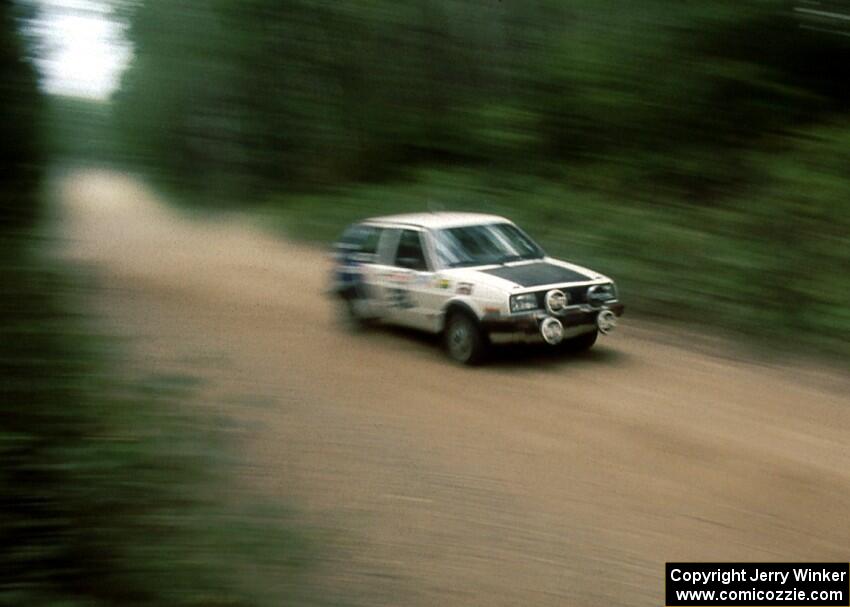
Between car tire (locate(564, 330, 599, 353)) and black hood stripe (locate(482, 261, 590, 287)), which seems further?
black hood stripe (locate(482, 261, 590, 287))

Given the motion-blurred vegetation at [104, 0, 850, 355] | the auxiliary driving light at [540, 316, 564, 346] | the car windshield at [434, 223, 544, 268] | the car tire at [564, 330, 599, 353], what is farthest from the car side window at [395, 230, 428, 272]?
the car tire at [564, 330, 599, 353]

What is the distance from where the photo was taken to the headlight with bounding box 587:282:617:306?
6.63 m

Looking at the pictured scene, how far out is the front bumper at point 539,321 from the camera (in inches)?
254

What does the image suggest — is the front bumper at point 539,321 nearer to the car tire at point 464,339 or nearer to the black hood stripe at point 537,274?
the car tire at point 464,339

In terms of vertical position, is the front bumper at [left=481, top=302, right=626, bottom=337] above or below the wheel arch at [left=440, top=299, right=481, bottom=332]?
above

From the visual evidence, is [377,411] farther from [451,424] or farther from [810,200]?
[810,200]

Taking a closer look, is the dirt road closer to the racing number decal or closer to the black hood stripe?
the racing number decal

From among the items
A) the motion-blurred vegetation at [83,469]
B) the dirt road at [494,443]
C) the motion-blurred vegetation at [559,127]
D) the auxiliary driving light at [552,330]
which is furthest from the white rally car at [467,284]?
the motion-blurred vegetation at [83,469]

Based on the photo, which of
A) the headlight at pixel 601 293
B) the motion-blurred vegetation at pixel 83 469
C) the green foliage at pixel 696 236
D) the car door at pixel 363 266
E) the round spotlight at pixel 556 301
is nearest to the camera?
the motion-blurred vegetation at pixel 83 469

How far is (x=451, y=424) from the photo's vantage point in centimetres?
642

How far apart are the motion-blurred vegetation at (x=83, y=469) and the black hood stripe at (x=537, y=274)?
8.66 ft

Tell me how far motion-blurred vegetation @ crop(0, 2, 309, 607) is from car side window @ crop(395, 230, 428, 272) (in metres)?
2.69

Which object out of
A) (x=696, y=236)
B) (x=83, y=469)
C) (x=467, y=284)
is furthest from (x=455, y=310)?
(x=83, y=469)

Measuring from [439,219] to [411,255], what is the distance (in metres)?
0.36
